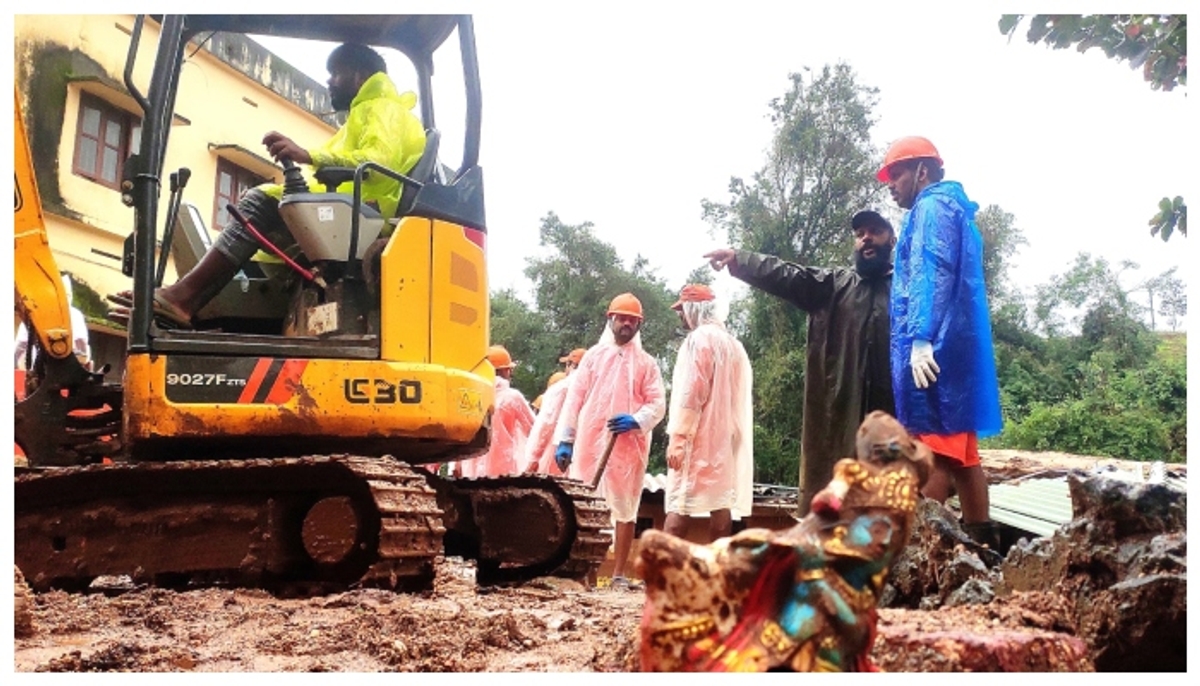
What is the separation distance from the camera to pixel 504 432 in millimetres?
7695

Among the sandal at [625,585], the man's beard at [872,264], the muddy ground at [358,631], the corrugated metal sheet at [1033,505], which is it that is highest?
the man's beard at [872,264]

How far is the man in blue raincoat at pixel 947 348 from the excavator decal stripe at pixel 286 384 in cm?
173

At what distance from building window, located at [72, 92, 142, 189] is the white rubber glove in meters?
4.57

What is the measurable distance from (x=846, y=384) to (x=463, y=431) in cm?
124

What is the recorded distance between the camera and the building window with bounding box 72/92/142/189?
5.97 m

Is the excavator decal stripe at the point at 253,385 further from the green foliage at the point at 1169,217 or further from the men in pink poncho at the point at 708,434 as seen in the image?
the green foliage at the point at 1169,217

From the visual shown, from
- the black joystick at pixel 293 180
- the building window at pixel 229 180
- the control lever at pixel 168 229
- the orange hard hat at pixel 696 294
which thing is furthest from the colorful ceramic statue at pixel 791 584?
the building window at pixel 229 180

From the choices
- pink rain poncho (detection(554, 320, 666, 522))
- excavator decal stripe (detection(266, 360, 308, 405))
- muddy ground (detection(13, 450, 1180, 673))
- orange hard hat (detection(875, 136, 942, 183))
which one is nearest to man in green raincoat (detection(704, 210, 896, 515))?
orange hard hat (detection(875, 136, 942, 183))

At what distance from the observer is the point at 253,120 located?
811 centimetres

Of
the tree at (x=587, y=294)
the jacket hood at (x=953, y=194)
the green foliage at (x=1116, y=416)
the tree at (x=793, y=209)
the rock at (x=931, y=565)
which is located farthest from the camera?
the tree at (x=587, y=294)

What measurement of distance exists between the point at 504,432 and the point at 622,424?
2208 mm

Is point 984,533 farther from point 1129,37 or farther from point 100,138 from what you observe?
point 100,138

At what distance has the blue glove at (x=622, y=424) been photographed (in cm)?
564
